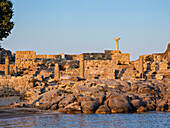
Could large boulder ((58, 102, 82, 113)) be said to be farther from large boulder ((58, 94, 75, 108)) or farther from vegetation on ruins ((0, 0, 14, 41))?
vegetation on ruins ((0, 0, 14, 41))

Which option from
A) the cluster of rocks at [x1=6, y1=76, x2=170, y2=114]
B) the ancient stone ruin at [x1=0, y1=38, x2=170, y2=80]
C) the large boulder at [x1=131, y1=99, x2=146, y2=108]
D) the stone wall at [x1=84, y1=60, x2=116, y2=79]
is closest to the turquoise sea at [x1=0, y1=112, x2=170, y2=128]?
the cluster of rocks at [x1=6, y1=76, x2=170, y2=114]

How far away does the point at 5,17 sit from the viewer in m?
33.8

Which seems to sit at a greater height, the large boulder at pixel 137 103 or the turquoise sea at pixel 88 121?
the large boulder at pixel 137 103

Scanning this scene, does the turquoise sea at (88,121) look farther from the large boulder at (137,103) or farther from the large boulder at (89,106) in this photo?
the large boulder at (137,103)

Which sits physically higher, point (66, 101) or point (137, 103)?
point (66, 101)

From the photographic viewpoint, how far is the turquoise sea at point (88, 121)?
1902 centimetres

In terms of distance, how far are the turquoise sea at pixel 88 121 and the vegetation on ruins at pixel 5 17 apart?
14.2m

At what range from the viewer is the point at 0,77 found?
35188mm

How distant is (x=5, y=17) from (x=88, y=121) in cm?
1827

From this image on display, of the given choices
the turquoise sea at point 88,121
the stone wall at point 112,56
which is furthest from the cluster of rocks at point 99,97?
the stone wall at point 112,56

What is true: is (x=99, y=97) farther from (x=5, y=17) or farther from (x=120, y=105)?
(x=5, y=17)

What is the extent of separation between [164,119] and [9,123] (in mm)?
10437

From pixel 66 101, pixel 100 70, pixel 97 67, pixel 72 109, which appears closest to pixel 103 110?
pixel 72 109

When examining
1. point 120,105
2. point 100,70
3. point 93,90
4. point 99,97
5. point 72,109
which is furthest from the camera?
point 100,70
